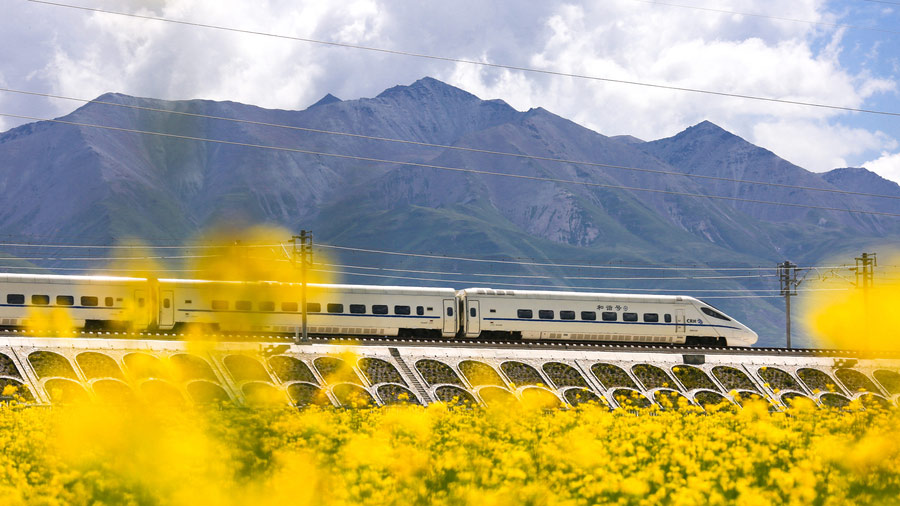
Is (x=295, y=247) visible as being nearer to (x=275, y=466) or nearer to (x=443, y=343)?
(x=443, y=343)

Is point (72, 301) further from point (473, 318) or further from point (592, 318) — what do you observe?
point (592, 318)

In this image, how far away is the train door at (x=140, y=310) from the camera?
168 ft

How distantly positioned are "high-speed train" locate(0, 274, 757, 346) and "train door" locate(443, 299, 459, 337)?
0.19 feet

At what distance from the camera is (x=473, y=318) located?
56.7 metres

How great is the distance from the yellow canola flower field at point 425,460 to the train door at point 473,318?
34.8 metres

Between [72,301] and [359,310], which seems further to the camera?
[359,310]

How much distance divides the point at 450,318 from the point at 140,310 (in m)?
17.0

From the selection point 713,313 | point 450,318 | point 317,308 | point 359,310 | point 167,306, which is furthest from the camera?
point 713,313

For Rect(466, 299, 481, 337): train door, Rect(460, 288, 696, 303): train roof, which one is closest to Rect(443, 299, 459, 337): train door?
Rect(466, 299, 481, 337): train door

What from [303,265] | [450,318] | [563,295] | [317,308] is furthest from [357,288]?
[563,295]

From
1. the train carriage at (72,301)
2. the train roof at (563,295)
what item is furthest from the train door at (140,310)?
the train roof at (563,295)

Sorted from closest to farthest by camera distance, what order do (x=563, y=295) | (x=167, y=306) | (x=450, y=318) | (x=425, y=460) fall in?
(x=425, y=460) → (x=167, y=306) → (x=450, y=318) → (x=563, y=295)

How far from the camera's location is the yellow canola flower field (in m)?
12.8

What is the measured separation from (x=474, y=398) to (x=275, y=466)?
31189mm
